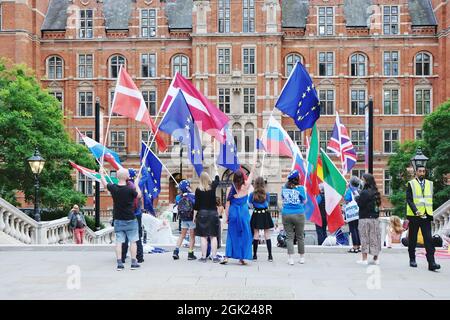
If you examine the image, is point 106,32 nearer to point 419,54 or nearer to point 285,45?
point 285,45

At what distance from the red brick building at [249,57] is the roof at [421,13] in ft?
0.27

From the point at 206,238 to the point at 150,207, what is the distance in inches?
257

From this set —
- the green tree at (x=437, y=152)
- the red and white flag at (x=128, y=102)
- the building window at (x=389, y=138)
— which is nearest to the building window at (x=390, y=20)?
the building window at (x=389, y=138)

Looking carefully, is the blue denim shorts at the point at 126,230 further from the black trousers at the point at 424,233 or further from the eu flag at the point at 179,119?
the black trousers at the point at 424,233

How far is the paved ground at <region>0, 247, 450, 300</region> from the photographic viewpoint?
10750 millimetres

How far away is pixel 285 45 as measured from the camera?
192 ft

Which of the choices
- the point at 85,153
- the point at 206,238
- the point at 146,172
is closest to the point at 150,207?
the point at 146,172

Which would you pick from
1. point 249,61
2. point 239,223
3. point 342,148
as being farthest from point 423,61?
point 239,223

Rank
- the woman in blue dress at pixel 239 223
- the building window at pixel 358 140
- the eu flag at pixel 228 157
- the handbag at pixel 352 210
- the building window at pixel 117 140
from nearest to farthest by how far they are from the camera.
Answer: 1. the woman in blue dress at pixel 239 223
2. the handbag at pixel 352 210
3. the eu flag at pixel 228 157
4. the building window at pixel 358 140
5. the building window at pixel 117 140

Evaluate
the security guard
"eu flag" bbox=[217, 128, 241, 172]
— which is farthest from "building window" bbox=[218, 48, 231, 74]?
the security guard

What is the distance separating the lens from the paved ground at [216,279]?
10750 mm

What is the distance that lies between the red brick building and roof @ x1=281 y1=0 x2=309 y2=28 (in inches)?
3.3

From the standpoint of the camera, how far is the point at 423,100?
5838 cm

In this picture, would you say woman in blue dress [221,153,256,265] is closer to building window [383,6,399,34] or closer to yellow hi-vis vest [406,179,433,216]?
yellow hi-vis vest [406,179,433,216]
